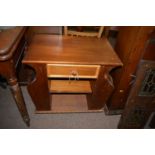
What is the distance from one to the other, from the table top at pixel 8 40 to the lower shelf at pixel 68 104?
0.73 metres

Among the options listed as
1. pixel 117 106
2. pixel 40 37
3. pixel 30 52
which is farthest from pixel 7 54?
pixel 117 106

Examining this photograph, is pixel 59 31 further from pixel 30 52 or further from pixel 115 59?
pixel 115 59

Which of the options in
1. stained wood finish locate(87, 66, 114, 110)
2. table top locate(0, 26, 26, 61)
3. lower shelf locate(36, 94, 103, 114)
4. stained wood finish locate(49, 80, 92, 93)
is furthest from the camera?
lower shelf locate(36, 94, 103, 114)

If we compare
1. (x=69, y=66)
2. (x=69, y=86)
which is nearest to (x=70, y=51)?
(x=69, y=66)

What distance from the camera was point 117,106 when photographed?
4.44 feet

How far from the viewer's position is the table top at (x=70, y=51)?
38.5 inches

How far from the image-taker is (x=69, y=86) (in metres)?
1.29

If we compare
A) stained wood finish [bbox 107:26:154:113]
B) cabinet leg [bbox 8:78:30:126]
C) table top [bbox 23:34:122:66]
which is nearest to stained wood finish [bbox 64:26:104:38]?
table top [bbox 23:34:122:66]

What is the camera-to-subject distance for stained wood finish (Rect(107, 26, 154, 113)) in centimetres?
92

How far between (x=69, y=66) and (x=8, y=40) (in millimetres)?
419

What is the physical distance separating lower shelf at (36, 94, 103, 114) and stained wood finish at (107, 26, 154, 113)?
0.24 meters

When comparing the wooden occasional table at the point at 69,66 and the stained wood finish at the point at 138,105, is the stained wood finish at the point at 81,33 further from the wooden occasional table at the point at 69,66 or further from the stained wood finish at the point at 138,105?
the stained wood finish at the point at 138,105

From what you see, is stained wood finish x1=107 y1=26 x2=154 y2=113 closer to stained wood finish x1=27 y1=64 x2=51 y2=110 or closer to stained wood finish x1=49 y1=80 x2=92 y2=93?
stained wood finish x1=49 y1=80 x2=92 y2=93
